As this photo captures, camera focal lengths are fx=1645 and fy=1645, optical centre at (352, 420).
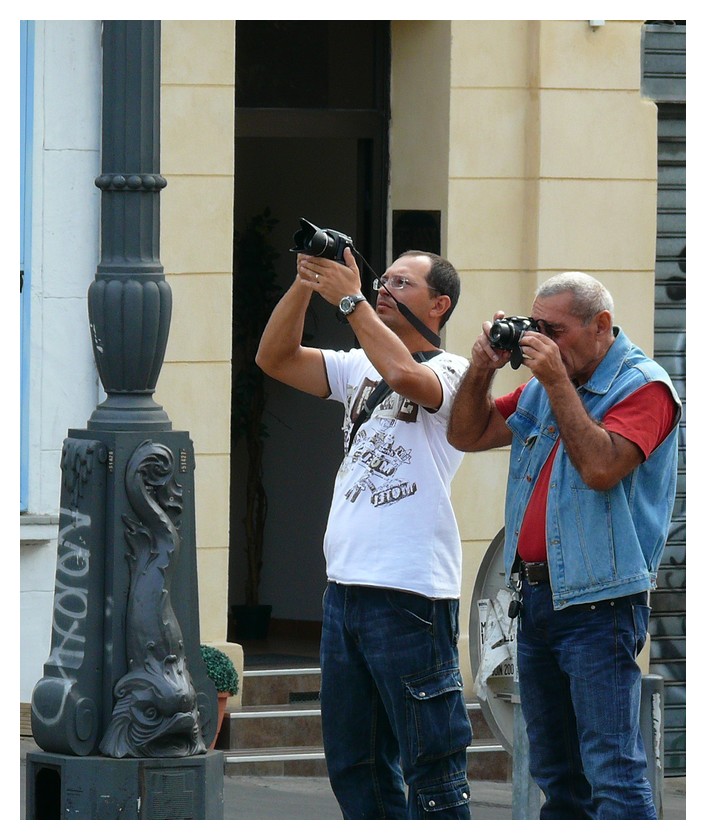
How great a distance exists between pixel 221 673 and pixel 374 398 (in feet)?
9.88

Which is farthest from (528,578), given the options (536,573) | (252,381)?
(252,381)

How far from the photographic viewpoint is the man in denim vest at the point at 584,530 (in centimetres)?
419

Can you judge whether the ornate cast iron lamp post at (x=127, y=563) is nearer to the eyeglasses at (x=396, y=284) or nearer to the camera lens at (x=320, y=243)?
the camera lens at (x=320, y=243)

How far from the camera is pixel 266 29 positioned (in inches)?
336

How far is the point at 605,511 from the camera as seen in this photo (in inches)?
168

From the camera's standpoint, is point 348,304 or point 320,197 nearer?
point 348,304

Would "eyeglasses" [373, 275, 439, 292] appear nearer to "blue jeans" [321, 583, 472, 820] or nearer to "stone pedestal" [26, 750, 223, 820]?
"blue jeans" [321, 583, 472, 820]

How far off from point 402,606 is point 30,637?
11.6ft

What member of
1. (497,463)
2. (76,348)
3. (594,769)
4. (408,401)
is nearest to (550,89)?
(497,463)

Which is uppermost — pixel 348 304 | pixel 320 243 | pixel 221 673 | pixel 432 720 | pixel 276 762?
pixel 320 243

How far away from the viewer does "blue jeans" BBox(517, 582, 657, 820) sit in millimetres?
4184

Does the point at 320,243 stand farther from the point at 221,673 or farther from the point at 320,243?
the point at 221,673

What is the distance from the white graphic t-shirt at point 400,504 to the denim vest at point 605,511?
0.22m

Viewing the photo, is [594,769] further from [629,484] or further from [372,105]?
[372,105]
